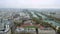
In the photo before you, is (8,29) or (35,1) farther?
(35,1)

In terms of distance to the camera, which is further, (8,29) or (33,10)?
(33,10)

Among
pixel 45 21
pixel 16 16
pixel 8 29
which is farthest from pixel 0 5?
pixel 45 21

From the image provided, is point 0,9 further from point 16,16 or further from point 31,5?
point 31,5

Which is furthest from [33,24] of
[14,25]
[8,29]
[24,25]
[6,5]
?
[6,5]

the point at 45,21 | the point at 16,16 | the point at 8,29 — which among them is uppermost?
the point at 16,16

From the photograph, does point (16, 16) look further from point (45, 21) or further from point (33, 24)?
point (45, 21)

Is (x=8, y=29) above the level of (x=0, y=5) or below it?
below
